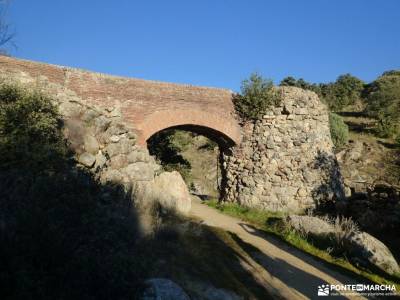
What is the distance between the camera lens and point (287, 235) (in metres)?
10.6

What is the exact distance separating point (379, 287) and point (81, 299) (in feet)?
20.3

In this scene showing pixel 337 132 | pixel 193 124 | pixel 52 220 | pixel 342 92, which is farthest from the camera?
pixel 342 92

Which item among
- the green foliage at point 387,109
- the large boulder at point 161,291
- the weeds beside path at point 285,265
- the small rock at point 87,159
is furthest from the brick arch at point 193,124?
the green foliage at point 387,109

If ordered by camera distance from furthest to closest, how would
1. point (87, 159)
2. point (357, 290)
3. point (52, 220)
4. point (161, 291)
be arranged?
1. point (357, 290)
2. point (87, 159)
3. point (52, 220)
4. point (161, 291)

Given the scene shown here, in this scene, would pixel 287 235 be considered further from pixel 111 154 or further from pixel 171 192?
pixel 111 154

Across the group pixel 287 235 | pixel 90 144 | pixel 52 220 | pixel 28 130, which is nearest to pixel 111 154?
pixel 90 144

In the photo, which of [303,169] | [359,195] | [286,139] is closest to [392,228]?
[359,195]

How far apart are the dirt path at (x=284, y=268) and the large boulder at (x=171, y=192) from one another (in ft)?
5.99

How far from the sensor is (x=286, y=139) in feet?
45.7

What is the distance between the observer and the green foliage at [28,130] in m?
6.13

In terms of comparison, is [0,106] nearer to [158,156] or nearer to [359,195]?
[158,156]

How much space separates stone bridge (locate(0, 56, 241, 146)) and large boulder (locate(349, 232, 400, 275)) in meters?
5.64

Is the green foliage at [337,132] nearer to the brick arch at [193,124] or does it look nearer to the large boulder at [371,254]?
the brick arch at [193,124]

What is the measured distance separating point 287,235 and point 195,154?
18941mm
